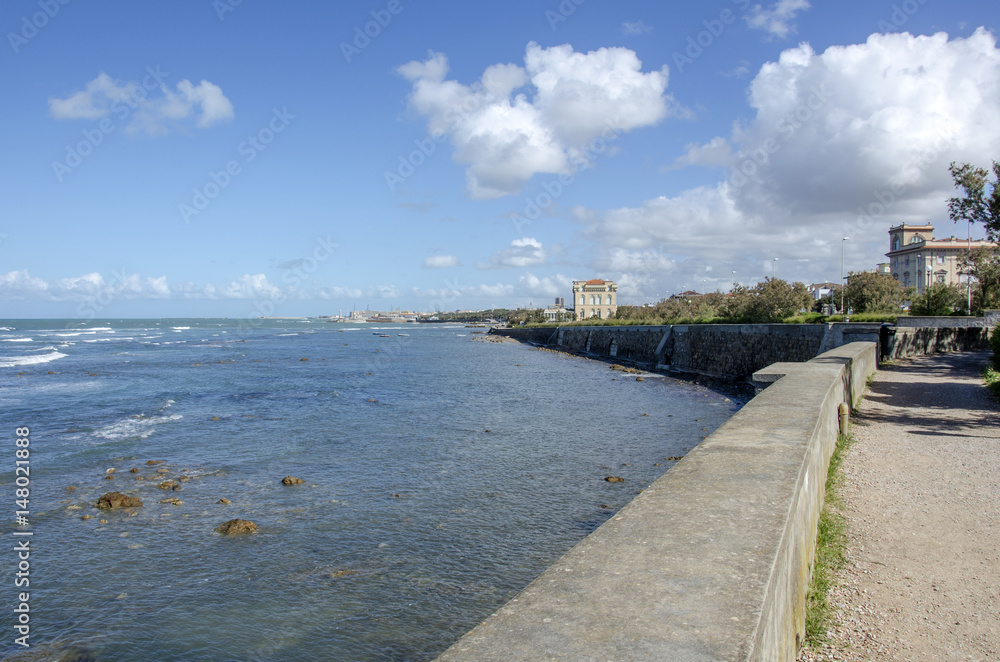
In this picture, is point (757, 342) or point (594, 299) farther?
point (594, 299)

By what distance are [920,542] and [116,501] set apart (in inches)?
438

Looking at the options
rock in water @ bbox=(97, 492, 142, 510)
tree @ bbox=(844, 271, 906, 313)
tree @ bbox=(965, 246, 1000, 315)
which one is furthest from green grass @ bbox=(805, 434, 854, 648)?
tree @ bbox=(844, 271, 906, 313)


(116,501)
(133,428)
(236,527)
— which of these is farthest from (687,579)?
(133,428)

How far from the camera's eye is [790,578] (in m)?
3.40

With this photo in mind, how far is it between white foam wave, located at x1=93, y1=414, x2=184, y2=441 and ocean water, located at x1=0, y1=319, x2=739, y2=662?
0.11 metres

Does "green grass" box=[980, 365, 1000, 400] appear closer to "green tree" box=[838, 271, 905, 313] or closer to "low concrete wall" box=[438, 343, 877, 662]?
"low concrete wall" box=[438, 343, 877, 662]

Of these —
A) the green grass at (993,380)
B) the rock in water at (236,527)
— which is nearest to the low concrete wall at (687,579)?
the rock in water at (236,527)

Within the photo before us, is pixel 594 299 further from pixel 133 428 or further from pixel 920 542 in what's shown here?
pixel 920 542

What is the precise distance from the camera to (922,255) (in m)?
91.4

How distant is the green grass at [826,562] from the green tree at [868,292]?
154ft

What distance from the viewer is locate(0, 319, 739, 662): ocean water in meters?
6.38

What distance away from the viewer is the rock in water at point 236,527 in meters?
8.91

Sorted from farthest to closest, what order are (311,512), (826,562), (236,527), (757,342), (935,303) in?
(935,303) < (757,342) < (311,512) < (236,527) < (826,562)

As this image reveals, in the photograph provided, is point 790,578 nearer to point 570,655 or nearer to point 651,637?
point 651,637
